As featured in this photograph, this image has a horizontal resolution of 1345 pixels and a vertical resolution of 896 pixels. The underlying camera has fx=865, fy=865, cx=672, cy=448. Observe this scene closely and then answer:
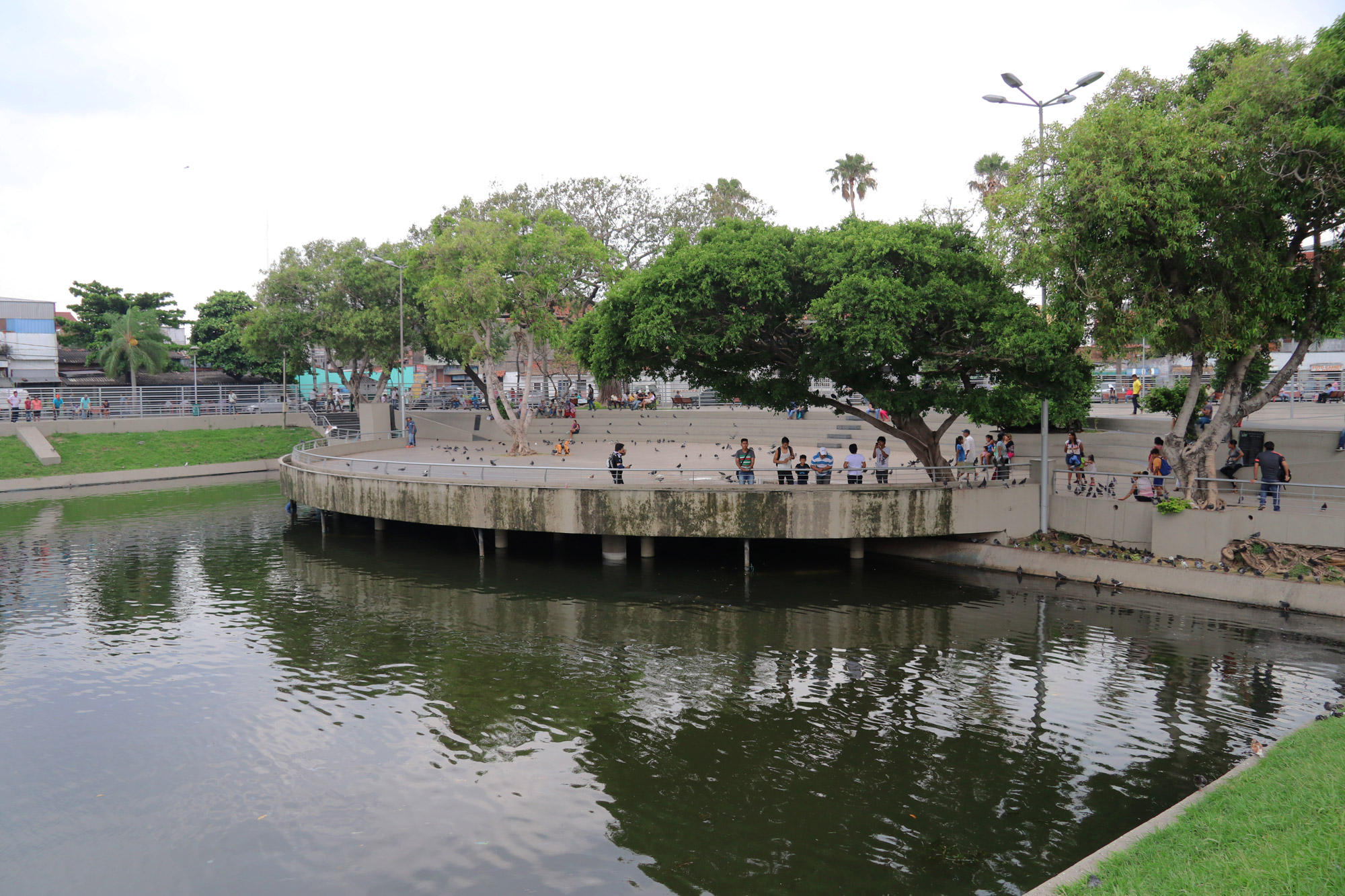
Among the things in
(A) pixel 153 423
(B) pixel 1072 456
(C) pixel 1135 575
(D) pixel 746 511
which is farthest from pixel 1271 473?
(A) pixel 153 423

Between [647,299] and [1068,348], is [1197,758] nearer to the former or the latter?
[1068,348]

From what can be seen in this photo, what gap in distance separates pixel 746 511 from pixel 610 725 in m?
10.3

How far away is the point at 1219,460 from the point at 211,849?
1039 inches

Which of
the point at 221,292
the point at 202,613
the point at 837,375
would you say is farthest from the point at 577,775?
the point at 221,292

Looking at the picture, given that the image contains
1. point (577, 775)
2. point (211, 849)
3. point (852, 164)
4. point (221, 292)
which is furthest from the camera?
point (221, 292)

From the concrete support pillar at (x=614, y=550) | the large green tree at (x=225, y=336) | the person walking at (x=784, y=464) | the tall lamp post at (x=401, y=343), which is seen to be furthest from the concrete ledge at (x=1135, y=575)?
the large green tree at (x=225, y=336)

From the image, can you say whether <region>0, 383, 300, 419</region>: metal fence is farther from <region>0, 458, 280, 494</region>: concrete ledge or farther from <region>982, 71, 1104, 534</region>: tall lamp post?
<region>982, 71, 1104, 534</region>: tall lamp post

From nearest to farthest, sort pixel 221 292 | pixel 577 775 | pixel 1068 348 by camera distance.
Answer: pixel 577 775 → pixel 1068 348 → pixel 221 292

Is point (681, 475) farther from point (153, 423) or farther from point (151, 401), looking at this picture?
point (151, 401)

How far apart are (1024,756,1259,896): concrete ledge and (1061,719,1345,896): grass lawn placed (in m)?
0.13

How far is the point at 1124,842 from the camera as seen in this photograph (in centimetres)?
908

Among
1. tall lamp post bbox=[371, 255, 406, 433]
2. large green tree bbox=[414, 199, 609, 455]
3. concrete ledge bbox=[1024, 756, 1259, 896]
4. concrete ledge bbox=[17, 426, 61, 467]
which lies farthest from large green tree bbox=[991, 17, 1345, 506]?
concrete ledge bbox=[17, 426, 61, 467]

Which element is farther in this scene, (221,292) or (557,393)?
(221,292)

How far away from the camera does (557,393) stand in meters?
60.2
